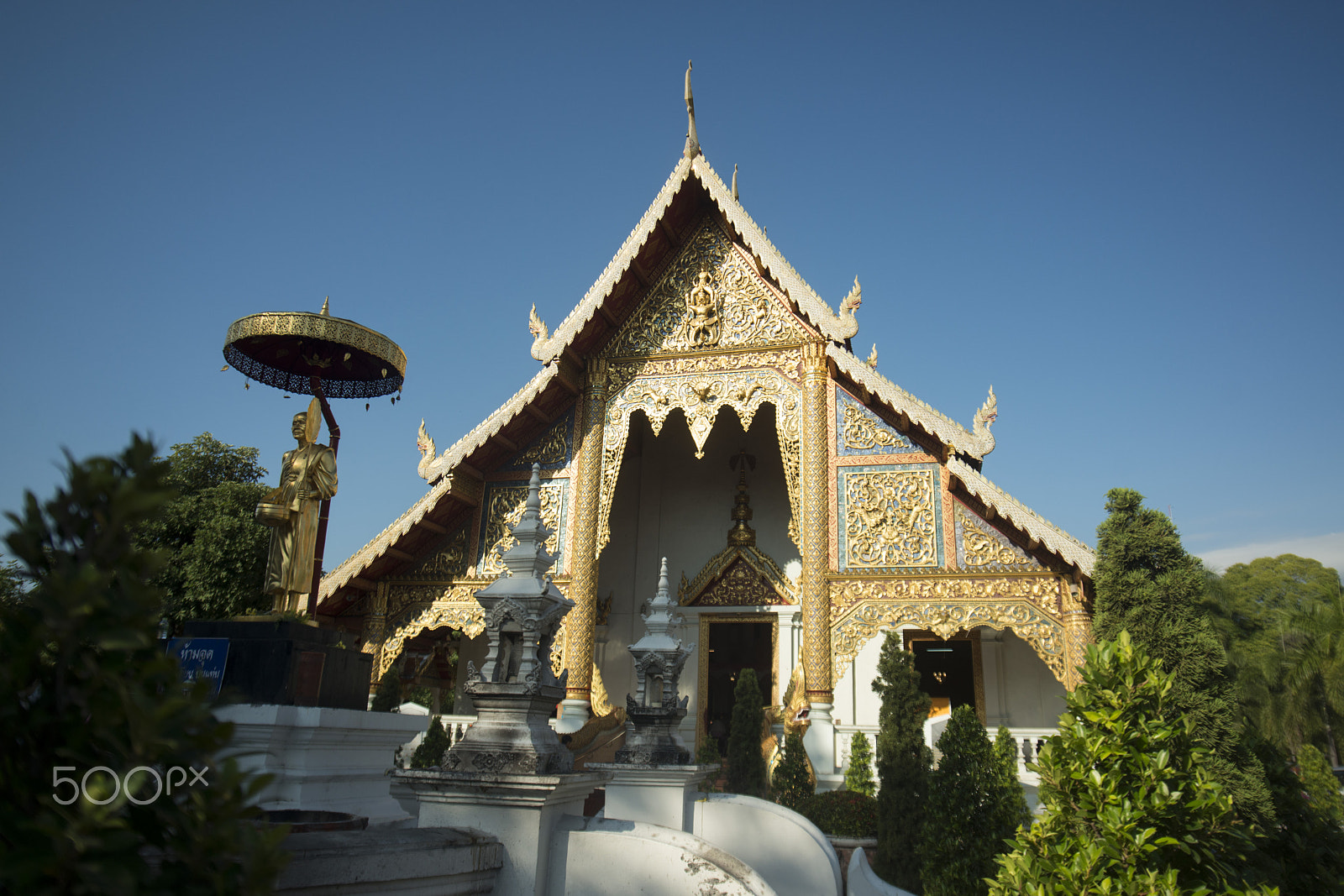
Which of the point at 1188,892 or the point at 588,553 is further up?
the point at 588,553

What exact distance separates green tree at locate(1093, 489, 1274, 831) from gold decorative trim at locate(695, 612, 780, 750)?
506 cm

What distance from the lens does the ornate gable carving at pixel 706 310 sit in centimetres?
1050

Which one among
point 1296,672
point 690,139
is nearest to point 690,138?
point 690,139

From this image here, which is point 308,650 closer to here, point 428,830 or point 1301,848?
point 428,830

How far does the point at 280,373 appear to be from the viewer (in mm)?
5953

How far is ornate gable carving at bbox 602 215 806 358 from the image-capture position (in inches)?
413

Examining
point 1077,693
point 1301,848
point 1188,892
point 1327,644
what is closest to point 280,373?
point 1077,693

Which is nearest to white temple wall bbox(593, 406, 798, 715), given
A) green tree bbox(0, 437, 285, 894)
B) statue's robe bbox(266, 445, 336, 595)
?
statue's robe bbox(266, 445, 336, 595)

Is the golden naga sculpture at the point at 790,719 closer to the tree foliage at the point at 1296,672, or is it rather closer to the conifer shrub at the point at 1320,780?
the conifer shrub at the point at 1320,780

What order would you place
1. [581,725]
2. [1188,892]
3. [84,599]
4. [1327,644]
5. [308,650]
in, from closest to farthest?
1. [84,599]
2. [1188,892]
3. [308,650]
4. [581,725]
5. [1327,644]

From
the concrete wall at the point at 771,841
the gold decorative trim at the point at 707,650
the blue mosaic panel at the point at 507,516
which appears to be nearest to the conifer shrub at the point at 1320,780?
the gold decorative trim at the point at 707,650

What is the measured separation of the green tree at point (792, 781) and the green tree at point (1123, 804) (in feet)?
16.9

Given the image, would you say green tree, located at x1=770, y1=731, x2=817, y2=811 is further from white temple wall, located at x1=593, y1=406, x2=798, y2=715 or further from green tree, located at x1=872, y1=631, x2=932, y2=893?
white temple wall, located at x1=593, y1=406, x2=798, y2=715

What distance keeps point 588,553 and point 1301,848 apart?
727 cm
